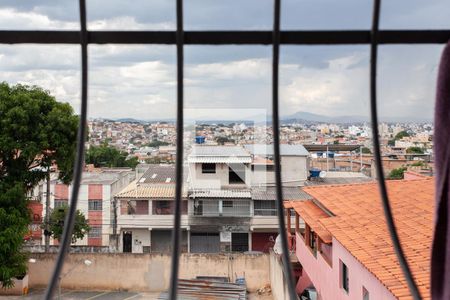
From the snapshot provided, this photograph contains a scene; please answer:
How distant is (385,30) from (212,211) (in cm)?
826

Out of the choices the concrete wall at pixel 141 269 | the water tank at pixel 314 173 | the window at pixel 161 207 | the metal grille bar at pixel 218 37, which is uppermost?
the metal grille bar at pixel 218 37

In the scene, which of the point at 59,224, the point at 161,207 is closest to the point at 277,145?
the point at 59,224

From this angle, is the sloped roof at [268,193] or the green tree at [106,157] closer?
the green tree at [106,157]

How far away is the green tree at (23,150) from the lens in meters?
5.41

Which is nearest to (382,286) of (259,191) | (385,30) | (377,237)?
(377,237)

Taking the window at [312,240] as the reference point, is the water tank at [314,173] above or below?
above

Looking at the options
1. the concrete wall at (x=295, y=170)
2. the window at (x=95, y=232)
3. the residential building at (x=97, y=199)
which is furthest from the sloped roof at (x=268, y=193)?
the window at (x=95, y=232)

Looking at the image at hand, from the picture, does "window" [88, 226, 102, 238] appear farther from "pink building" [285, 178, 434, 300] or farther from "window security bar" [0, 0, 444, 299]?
"window security bar" [0, 0, 444, 299]

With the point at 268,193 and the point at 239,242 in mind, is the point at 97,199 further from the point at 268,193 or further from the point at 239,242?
the point at 268,193

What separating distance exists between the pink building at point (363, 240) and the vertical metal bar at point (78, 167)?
1.78 meters

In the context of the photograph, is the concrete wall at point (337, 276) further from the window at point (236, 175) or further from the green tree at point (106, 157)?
the green tree at point (106, 157)

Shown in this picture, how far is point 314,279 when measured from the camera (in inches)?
181

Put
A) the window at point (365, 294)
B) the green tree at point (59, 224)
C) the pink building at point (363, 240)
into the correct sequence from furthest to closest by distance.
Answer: the green tree at point (59, 224)
the window at point (365, 294)
the pink building at point (363, 240)

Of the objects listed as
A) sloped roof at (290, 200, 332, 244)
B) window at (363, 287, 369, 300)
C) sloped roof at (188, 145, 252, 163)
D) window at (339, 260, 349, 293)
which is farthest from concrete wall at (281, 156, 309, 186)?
window at (363, 287, 369, 300)
